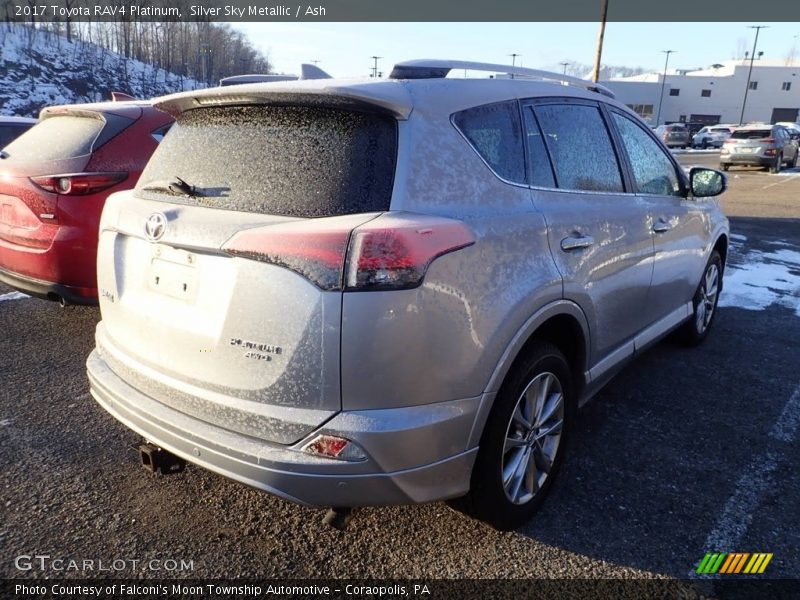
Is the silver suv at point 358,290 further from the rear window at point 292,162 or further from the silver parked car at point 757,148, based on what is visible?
the silver parked car at point 757,148

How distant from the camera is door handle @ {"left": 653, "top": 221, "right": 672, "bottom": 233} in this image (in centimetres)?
357

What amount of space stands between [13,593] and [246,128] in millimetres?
1864

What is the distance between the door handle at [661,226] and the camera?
3572 millimetres

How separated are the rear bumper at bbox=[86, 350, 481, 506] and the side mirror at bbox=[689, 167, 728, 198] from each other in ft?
9.32

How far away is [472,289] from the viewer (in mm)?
2102

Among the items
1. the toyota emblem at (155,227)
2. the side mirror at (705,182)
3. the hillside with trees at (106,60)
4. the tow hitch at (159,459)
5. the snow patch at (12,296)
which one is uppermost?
the hillside with trees at (106,60)

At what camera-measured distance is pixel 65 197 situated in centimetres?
411

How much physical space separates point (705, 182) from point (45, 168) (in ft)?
14.7

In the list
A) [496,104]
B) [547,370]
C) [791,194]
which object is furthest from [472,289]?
[791,194]

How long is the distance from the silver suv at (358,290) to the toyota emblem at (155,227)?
0.01m

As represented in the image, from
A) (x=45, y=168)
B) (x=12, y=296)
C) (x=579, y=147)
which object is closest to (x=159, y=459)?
→ (x=579, y=147)

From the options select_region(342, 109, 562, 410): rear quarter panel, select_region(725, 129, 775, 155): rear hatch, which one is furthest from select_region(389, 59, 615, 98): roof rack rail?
select_region(725, 129, 775, 155): rear hatch

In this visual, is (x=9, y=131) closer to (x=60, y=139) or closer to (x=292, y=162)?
(x=60, y=139)

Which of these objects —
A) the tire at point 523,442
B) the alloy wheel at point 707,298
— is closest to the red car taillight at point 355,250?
the tire at point 523,442
